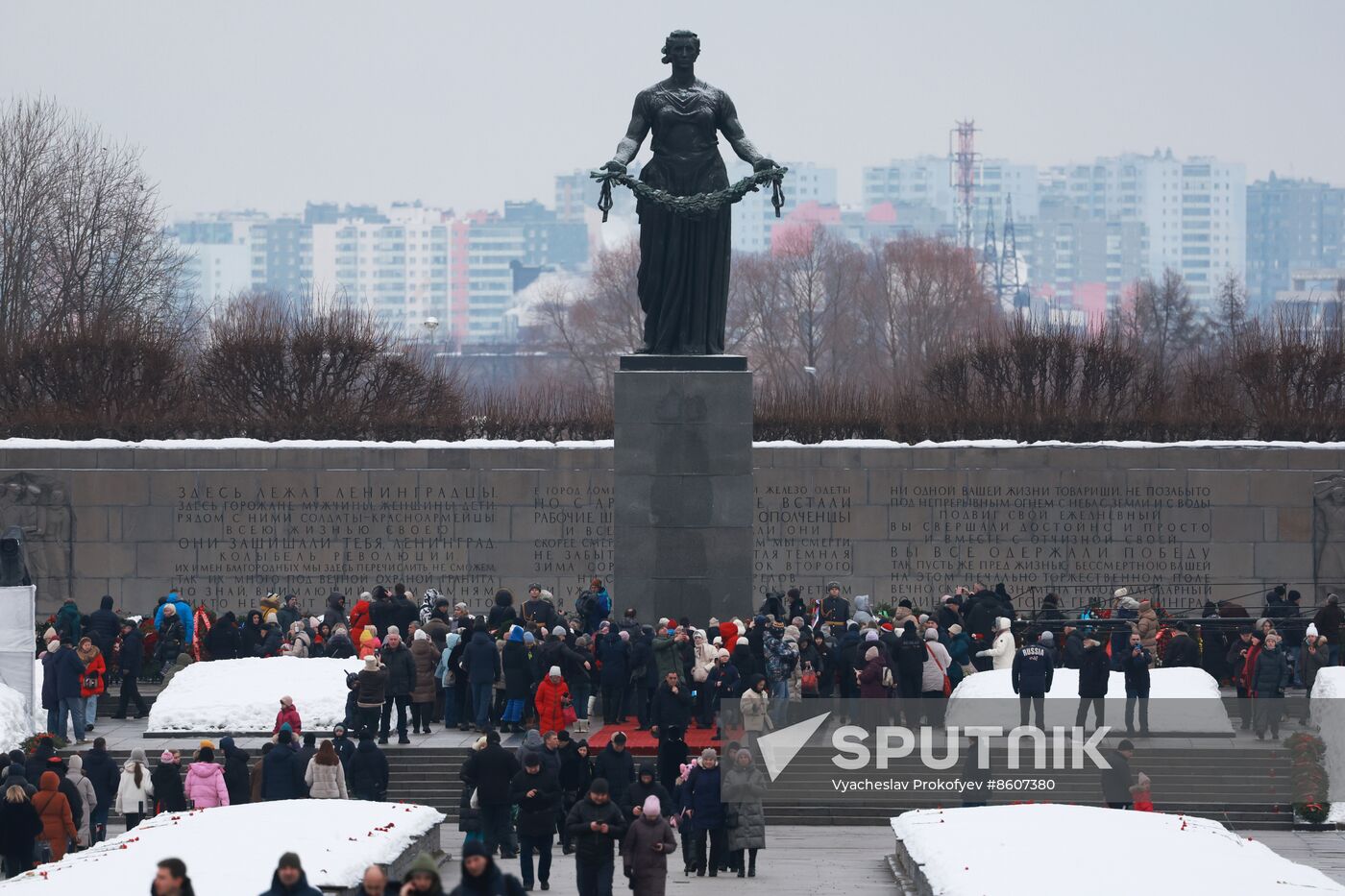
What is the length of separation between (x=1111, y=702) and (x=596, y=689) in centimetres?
540

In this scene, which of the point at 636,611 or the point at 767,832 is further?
the point at 636,611

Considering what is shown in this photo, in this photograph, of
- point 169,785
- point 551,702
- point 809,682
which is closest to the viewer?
point 169,785

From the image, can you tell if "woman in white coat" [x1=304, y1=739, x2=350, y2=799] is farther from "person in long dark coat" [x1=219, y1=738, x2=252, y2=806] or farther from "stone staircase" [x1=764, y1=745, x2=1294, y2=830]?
"stone staircase" [x1=764, y1=745, x2=1294, y2=830]

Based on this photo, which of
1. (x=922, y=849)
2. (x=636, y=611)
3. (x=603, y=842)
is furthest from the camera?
(x=636, y=611)

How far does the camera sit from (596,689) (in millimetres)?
25875

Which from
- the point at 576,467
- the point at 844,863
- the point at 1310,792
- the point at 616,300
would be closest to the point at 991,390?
the point at 576,467

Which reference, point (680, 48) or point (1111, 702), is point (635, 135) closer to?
point (680, 48)

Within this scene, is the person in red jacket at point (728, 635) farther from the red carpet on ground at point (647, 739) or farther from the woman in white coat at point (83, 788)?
the woman in white coat at point (83, 788)

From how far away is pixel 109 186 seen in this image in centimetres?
4969

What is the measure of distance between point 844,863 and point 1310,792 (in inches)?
200

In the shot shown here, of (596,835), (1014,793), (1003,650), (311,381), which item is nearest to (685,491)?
(1003,650)

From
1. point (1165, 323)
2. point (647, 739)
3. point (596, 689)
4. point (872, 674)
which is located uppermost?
point (1165, 323)

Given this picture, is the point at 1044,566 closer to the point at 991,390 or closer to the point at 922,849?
the point at 991,390

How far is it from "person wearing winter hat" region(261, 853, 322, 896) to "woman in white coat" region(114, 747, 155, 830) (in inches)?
304
